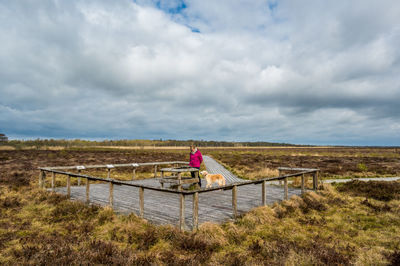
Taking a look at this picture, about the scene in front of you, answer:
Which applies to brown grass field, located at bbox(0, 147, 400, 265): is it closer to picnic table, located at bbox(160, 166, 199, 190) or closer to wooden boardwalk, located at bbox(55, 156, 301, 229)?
wooden boardwalk, located at bbox(55, 156, 301, 229)

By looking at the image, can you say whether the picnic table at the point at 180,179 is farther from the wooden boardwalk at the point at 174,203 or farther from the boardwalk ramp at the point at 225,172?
the boardwalk ramp at the point at 225,172

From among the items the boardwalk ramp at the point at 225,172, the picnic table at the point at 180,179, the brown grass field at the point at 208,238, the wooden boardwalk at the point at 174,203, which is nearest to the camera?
the brown grass field at the point at 208,238

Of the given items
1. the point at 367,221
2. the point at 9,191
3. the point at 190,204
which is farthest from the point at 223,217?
the point at 9,191

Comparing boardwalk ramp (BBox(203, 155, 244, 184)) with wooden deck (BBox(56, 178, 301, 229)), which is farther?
boardwalk ramp (BBox(203, 155, 244, 184))

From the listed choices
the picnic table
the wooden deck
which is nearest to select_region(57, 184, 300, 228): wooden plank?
the wooden deck

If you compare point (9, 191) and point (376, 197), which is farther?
point (9, 191)

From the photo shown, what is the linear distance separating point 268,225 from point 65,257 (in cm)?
519

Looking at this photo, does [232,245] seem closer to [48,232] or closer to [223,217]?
[223,217]

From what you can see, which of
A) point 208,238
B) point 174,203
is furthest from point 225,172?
point 208,238

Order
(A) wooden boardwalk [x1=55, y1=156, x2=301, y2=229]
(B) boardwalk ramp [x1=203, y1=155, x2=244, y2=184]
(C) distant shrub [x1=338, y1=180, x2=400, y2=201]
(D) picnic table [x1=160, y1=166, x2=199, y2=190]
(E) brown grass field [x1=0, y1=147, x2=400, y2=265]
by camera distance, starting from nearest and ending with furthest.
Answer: (E) brown grass field [x1=0, y1=147, x2=400, y2=265] → (A) wooden boardwalk [x1=55, y1=156, x2=301, y2=229] → (D) picnic table [x1=160, y1=166, x2=199, y2=190] → (C) distant shrub [x1=338, y1=180, x2=400, y2=201] → (B) boardwalk ramp [x1=203, y1=155, x2=244, y2=184]

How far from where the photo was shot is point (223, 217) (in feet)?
23.3

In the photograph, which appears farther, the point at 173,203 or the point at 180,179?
the point at 180,179

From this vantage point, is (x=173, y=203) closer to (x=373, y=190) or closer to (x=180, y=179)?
(x=180, y=179)

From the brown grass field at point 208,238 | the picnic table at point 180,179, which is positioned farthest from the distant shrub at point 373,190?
the picnic table at point 180,179
